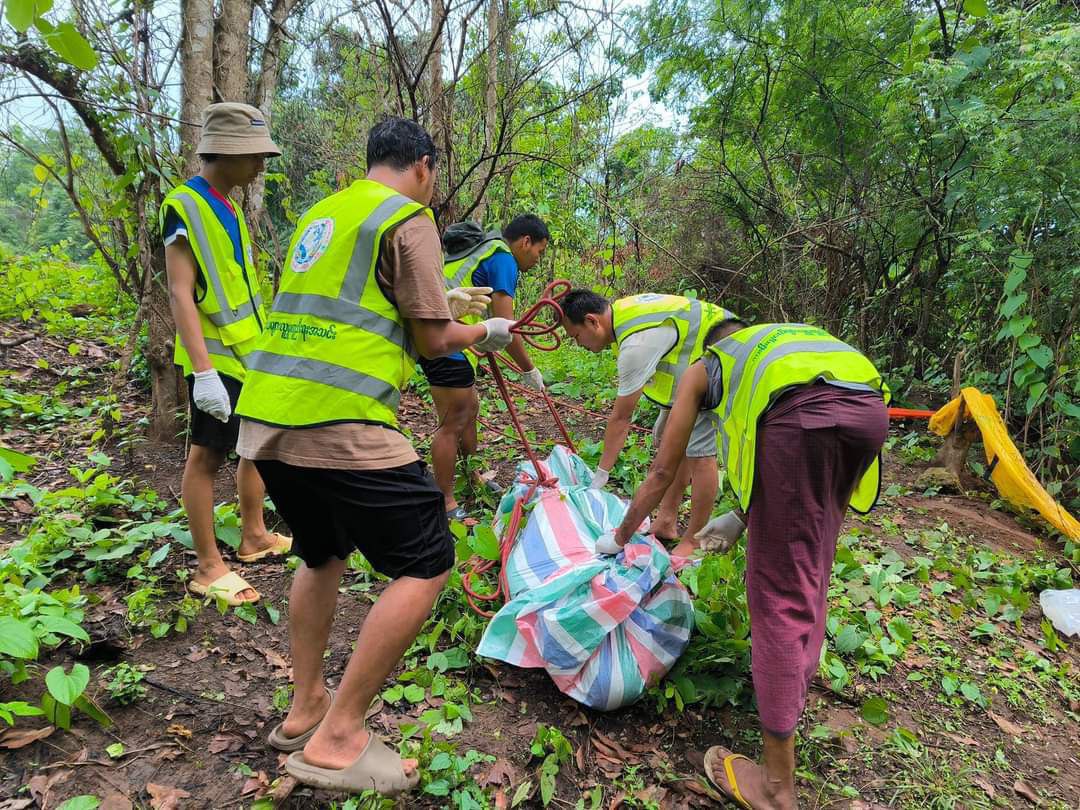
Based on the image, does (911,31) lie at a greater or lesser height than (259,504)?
greater

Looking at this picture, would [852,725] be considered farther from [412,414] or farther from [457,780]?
[412,414]

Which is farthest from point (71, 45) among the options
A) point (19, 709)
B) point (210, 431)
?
point (19, 709)

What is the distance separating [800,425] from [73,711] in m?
2.16

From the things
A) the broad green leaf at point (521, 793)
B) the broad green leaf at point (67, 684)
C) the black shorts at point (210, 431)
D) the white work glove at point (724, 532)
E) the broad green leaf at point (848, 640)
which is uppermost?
the black shorts at point (210, 431)

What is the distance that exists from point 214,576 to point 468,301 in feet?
Answer: 4.84

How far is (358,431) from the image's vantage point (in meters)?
1.40

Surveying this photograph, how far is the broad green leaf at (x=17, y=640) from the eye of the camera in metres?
1.47

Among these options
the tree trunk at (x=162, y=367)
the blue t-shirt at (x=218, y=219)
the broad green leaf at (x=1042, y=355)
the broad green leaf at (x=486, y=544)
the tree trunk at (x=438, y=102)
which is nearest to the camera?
the blue t-shirt at (x=218, y=219)

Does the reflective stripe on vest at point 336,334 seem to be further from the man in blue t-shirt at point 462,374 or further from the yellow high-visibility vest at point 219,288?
the man in blue t-shirt at point 462,374

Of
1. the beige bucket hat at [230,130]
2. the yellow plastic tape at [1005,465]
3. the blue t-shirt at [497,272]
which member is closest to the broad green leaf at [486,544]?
the blue t-shirt at [497,272]

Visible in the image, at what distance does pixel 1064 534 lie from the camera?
3.41 m

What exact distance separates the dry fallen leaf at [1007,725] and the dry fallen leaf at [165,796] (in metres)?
2.60

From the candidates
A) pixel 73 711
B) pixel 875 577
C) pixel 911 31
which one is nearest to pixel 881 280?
pixel 911 31

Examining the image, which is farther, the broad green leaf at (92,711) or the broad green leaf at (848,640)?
the broad green leaf at (848,640)
